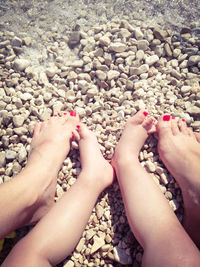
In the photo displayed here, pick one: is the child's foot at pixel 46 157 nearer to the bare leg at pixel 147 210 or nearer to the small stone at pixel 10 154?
the small stone at pixel 10 154

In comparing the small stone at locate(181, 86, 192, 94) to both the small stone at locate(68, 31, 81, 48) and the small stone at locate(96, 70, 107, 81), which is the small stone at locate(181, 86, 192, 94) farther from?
the small stone at locate(68, 31, 81, 48)

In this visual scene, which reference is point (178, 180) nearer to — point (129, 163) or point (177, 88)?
point (129, 163)

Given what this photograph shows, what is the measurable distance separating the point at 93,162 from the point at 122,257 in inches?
22.6

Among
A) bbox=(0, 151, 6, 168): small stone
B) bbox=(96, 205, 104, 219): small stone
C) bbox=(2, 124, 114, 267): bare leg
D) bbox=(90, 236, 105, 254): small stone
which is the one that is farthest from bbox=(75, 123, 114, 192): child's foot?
bbox=(0, 151, 6, 168): small stone

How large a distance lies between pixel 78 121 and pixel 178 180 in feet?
2.63

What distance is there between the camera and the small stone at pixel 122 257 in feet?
4.32

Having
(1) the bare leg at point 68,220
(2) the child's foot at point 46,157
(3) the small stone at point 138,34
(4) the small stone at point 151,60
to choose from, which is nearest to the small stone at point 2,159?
(2) the child's foot at point 46,157

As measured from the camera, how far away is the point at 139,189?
55.5 inches

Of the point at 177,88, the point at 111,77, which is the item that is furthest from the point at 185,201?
the point at 111,77

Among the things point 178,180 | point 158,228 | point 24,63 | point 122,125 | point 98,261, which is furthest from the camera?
point 24,63

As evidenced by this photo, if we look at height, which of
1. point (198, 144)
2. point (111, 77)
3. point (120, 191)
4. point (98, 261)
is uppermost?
point (111, 77)

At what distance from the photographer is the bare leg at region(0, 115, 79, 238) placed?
1.28 meters

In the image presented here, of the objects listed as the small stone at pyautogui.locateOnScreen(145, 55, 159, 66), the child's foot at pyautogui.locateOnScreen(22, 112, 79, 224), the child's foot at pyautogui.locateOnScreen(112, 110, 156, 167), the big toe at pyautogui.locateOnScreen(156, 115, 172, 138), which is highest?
the small stone at pyautogui.locateOnScreen(145, 55, 159, 66)

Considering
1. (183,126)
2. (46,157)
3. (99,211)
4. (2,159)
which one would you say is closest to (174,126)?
(183,126)
